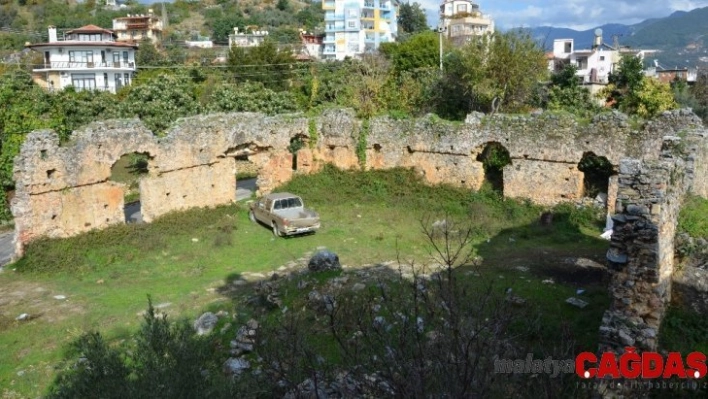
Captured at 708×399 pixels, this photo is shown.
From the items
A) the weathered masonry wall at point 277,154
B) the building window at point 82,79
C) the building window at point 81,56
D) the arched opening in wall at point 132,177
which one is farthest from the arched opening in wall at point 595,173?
the building window at point 81,56

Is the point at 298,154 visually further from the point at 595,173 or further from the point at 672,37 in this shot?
the point at 672,37

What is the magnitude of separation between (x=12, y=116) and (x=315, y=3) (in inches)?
4029

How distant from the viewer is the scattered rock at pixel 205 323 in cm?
1153

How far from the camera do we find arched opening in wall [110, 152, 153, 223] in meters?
23.1

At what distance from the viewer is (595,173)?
2009cm

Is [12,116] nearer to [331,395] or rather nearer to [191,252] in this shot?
[191,252]

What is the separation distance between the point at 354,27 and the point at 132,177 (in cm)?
5900

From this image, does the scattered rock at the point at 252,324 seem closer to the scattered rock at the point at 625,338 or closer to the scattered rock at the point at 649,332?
the scattered rock at the point at 625,338

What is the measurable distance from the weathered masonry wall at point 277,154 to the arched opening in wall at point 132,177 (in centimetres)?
155

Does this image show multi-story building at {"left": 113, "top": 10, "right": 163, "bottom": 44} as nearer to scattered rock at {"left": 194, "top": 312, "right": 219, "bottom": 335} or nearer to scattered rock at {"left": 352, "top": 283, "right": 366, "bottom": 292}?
scattered rock at {"left": 194, "top": 312, "right": 219, "bottom": 335}

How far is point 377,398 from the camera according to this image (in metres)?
6.38

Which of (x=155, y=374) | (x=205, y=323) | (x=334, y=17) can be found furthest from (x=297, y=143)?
(x=334, y=17)

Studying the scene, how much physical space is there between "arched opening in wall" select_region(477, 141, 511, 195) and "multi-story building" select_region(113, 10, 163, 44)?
73.7 metres

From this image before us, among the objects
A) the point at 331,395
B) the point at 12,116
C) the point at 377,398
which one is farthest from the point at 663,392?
the point at 12,116
